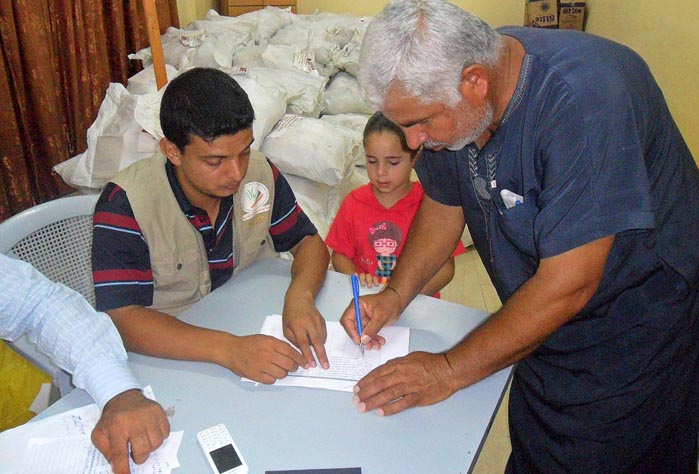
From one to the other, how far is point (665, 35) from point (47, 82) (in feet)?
10.0

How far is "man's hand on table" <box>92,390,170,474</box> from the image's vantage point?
35.4 inches

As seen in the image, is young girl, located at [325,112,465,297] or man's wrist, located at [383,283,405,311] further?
young girl, located at [325,112,465,297]

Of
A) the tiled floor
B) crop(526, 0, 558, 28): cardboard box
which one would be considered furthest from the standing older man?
crop(526, 0, 558, 28): cardboard box

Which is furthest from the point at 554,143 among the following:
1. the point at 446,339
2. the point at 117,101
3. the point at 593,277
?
the point at 117,101

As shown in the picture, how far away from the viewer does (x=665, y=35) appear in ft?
9.89

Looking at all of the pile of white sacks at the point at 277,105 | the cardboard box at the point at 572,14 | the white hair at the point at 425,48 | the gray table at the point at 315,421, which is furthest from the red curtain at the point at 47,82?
the cardboard box at the point at 572,14

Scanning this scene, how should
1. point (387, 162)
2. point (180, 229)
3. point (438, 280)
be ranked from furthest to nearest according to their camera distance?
point (387, 162) < point (438, 280) < point (180, 229)

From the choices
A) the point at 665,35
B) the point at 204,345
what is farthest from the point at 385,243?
the point at 665,35

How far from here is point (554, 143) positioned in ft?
3.01

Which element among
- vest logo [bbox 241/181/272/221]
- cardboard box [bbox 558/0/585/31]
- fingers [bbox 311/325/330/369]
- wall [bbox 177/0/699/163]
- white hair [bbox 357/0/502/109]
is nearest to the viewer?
white hair [bbox 357/0/502/109]

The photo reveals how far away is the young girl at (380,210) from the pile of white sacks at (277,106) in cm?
47

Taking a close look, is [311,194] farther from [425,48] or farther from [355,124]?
[425,48]

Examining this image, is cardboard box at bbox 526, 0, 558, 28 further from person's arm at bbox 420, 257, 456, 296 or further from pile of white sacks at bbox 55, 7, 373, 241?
person's arm at bbox 420, 257, 456, 296

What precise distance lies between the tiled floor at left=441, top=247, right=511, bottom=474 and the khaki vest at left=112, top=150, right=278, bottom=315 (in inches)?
41.2
